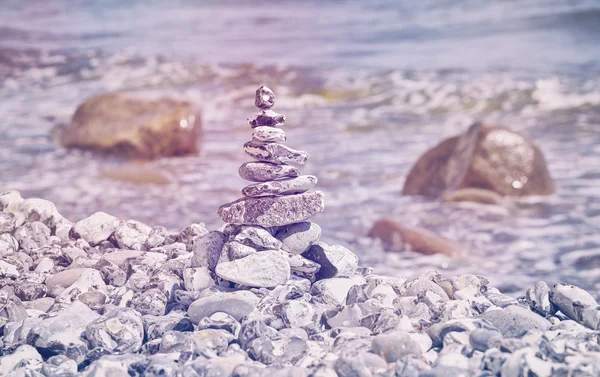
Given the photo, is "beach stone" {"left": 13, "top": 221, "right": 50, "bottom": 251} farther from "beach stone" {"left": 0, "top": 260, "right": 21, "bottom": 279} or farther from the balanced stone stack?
the balanced stone stack

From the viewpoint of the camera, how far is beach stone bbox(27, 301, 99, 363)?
215 centimetres

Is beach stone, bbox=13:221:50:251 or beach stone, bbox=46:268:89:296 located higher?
beach stone, bbox=13:221:50:251

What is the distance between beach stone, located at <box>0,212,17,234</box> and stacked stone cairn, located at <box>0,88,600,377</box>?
47mm

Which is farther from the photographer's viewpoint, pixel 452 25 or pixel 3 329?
pixel 452 25

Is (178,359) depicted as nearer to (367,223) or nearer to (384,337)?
(384,337)

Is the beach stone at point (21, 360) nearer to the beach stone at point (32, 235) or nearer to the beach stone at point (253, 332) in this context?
the beach stone at point (253, 332)

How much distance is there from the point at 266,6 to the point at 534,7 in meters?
7.39

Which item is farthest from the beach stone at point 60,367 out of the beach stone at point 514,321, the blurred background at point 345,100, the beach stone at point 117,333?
the blurred background at point 345,100

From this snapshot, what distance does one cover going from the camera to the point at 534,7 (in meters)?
15.8

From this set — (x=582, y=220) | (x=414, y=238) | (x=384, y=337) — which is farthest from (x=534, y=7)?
(x=384, y=337)

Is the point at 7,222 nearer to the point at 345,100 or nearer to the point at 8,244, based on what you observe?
the point at 8,244

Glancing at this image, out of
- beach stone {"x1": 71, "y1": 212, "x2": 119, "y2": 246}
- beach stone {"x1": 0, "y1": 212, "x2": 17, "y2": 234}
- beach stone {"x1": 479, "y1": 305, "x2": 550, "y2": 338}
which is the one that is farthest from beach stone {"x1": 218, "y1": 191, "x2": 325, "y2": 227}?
beach stone {"x1": 0, "y1": 212, "x2": 17, "y2": 234}

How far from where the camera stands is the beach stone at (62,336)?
7.04ft

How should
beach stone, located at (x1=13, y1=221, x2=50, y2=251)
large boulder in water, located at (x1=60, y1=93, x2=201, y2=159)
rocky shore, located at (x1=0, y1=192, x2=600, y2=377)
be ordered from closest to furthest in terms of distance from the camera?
rocky shore, located at (x1=0, y1=192, x2=600, y2=377), beach stone, located at (x1=13, y1=221, x2=50, y2=251), large boulder in water, located at (x1=60, y1=93, x2=201, y2=159)
